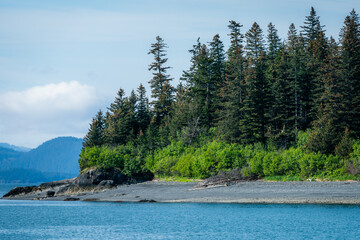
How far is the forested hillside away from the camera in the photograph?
190ft

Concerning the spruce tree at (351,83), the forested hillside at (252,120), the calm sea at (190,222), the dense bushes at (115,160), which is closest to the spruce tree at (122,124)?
the forested hillside at (252,120)

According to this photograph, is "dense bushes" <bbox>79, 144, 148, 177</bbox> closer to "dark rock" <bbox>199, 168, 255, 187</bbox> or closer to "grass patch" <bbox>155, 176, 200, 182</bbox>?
"grass patch" <bbox>155, 176, 200, 182</bbox>

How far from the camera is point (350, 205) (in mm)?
43469

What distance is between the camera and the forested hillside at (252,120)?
57763 mm

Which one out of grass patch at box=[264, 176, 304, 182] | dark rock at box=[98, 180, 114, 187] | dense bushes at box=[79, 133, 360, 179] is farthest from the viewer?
dark rock at box=[98, 180, 114, 187]

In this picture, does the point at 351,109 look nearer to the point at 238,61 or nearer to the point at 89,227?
the point at 238,61

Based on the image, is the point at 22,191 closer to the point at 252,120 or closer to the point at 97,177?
the point at 97,177

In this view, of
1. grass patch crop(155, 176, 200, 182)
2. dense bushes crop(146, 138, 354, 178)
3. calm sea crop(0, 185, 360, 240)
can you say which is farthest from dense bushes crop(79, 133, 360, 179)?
calm sea crop(0, 185, 360, 240)

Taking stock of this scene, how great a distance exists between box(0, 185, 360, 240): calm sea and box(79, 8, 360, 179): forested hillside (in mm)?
12189

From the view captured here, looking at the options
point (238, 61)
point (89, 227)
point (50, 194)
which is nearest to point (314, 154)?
point (238, 61)

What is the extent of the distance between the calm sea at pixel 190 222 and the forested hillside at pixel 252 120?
12189 mm

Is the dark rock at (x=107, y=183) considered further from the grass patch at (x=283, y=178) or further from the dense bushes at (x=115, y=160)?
the grass patch at (x=283, y=178)

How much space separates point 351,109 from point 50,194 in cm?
5015

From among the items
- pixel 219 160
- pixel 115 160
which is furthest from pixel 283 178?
pixel 115 160
